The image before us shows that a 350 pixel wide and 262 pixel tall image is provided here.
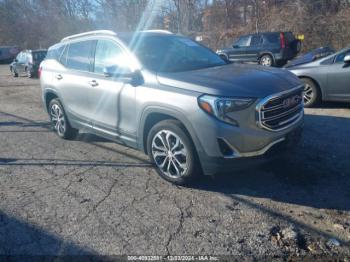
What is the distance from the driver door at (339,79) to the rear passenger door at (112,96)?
4783mm

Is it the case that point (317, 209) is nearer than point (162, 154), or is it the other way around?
point (317, 209)

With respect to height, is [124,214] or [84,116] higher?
[84,116]

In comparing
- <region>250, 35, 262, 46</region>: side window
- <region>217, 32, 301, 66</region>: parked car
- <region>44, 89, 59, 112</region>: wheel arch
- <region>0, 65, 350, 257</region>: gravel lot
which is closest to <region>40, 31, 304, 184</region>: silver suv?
<region>0, 65, 350, 257</region>: gravel lot

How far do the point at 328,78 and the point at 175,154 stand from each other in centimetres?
474

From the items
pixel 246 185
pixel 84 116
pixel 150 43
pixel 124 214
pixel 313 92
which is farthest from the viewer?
pixel 313 92

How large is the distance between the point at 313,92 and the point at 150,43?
4.40m

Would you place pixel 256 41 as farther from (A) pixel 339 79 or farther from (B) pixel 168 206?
(B) pixel 168 206

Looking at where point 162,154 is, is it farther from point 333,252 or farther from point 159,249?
point 333,252

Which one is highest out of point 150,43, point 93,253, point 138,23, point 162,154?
point 138,23

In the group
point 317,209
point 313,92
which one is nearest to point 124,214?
point 317,209

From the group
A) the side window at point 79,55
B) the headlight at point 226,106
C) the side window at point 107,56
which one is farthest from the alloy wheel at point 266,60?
the headlight at point 226,106

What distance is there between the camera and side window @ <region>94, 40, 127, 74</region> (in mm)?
4512

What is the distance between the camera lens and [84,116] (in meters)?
5.35

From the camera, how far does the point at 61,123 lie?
6234mm
